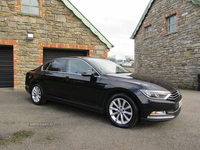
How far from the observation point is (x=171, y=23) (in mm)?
11992

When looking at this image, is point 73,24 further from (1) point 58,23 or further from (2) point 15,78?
(2) point 15,78

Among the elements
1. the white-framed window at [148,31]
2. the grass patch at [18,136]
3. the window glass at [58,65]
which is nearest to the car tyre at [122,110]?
the grass patch at [18,136]

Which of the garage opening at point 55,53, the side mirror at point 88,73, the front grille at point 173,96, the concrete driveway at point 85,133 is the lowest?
the concrete driveway at point 85,133

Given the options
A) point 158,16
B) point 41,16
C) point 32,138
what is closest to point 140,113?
point 32,138

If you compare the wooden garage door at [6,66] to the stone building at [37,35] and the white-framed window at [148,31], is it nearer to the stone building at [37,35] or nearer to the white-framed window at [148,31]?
the stone building at [37,35]

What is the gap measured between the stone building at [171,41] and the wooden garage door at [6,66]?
10.2 metres

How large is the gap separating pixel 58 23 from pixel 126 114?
6902 millimetres

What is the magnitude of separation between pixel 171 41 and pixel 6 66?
417 inches

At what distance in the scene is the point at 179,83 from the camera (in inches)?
438

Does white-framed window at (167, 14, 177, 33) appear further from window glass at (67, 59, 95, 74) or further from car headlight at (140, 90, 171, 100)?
car headlight at (140, 90, 171, 100)

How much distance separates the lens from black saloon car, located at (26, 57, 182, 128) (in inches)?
131

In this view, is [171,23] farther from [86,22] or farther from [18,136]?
[18,136]

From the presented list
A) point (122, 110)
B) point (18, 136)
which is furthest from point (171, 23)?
point (18, 136)

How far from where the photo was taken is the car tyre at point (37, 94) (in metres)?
5.31
